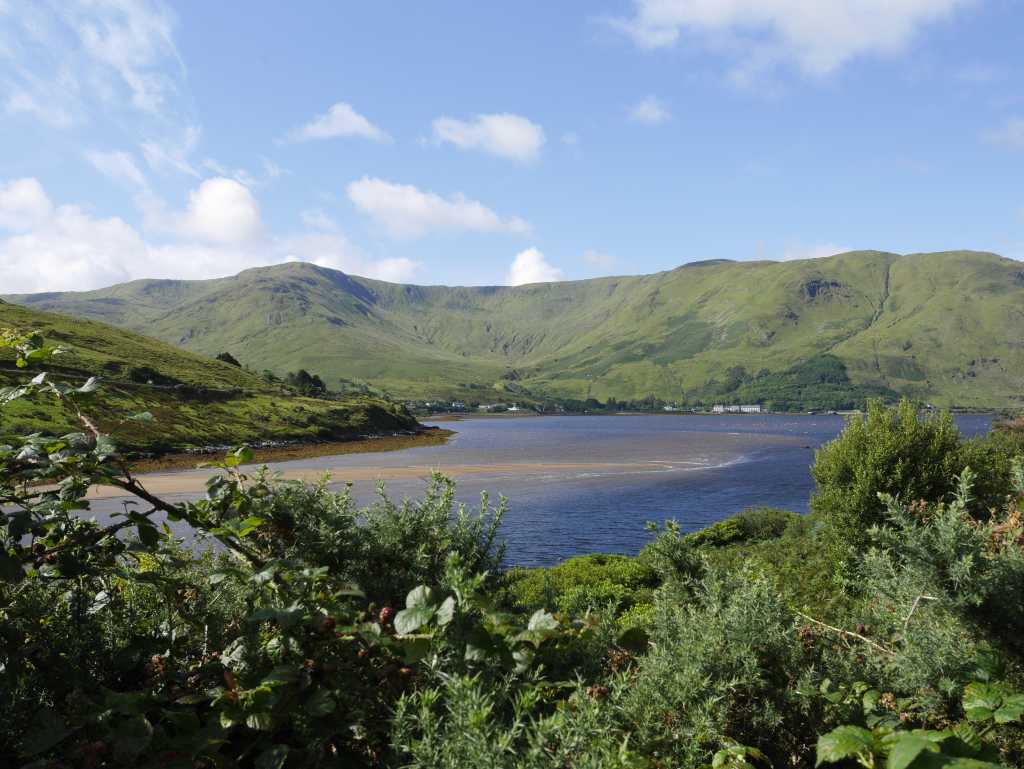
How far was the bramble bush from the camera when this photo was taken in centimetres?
268

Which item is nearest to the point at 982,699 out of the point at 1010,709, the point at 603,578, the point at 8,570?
the point at 1010,709

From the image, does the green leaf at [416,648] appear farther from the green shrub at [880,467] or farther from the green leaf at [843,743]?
the green shrub at [880,467]

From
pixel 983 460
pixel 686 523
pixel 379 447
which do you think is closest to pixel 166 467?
pixel 379 447

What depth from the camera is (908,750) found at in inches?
95.6

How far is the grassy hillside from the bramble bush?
88.9 metres

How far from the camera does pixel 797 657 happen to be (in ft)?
13.5

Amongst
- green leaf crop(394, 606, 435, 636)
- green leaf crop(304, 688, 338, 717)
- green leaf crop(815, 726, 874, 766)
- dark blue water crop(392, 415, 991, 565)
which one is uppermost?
green leaf crop(394, 606, 435, 636)

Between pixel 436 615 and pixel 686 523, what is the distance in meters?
57.8

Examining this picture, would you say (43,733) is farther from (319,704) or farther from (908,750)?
(908,750)

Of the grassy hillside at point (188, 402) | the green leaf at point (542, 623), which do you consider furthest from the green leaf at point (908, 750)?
the grassy hillside at point (188, 402)

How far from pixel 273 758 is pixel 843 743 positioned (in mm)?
2689

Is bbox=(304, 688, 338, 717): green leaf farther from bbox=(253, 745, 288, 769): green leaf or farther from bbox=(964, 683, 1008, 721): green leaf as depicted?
bbox=(964, 683, 1008, 721): green leaf

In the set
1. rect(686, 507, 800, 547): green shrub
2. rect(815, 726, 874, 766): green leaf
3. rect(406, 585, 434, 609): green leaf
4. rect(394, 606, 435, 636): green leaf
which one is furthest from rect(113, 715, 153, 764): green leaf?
rect(686, 507, 800, 547): green shrub

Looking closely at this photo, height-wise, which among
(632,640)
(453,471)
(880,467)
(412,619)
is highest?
(412,619)
